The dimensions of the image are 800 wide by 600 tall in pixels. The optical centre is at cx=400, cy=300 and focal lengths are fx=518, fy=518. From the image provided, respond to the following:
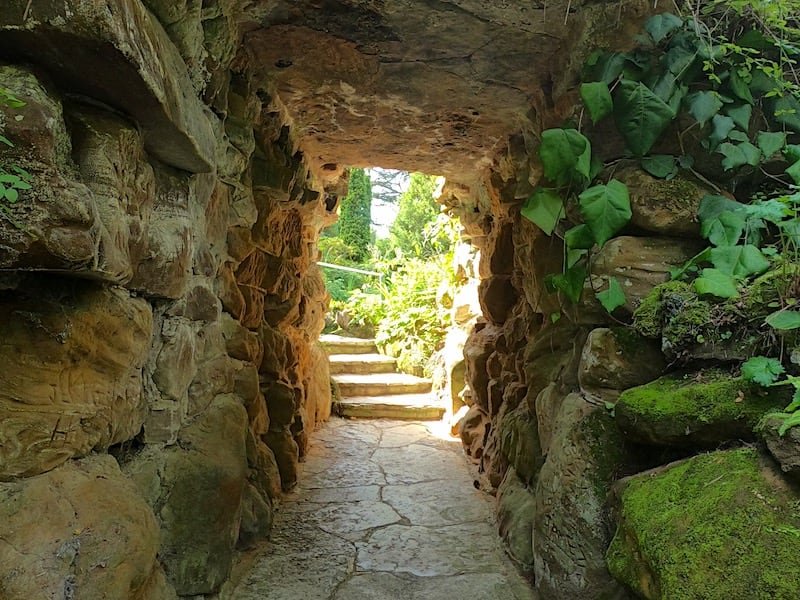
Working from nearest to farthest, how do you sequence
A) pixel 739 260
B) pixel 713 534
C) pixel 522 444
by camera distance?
pixel 713 534 < pixel 739 260 < pixel 522 444

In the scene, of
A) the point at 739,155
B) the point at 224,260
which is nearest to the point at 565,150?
the point at 739,155

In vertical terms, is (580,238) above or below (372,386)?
above

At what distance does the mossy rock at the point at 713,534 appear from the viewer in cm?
87

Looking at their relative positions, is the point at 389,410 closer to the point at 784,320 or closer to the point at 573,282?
the point at 573,282

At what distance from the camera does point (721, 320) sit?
4.17 ft

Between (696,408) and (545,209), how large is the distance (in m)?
0.80

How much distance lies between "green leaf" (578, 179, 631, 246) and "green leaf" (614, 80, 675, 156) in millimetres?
188

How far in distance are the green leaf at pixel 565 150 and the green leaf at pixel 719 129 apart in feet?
1.17

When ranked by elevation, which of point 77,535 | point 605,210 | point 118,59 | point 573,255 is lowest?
point 77,535

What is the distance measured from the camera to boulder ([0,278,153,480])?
85 centimetres

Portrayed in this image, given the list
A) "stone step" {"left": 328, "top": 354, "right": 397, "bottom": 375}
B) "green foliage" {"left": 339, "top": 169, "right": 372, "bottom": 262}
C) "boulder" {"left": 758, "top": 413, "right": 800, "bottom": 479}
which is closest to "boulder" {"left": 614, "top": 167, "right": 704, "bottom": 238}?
"boulder" {"left": 758, "top": 413, "right": 800, "bottom": 479}

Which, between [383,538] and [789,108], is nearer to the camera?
[789,108]

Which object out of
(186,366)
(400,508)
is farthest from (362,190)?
(186,366)

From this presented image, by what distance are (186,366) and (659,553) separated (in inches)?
47.9
